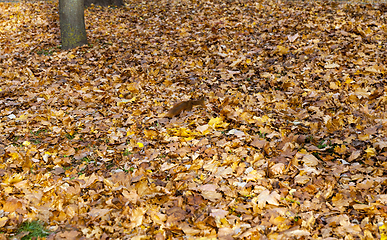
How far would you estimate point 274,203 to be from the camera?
304cm

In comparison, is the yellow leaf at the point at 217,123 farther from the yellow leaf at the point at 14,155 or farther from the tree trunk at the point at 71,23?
the tree trunk at the point at 71,23

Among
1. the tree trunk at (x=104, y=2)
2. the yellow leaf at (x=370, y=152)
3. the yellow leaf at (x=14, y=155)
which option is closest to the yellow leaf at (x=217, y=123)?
the yellow leaf at (x=370, y=152)

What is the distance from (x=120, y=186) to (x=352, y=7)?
775cm

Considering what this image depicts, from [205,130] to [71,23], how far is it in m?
4.92

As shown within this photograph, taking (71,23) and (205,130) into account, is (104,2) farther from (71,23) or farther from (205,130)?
(205,130)

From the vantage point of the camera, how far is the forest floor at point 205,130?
293 centimetres

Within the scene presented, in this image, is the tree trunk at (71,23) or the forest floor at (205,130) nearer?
the forest floor at (205,130)

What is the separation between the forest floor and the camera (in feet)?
9.62

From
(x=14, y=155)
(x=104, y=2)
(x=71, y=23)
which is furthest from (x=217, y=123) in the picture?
(x=104, y=2)

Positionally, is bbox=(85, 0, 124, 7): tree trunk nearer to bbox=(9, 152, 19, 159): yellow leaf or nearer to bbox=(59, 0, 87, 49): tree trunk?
bbox=(59, 0, 87, 49): tree trunk

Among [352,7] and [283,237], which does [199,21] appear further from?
[283,237]

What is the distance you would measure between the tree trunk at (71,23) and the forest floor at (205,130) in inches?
14.7

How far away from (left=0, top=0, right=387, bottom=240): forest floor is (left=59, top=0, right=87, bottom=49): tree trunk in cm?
37

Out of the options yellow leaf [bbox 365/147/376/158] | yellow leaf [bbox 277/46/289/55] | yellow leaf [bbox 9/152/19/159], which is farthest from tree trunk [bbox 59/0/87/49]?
yellow leaf [bbox 365/147/376/158]
